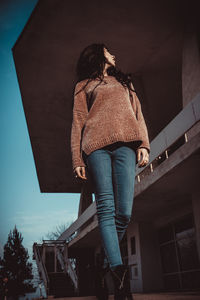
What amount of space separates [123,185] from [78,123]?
73cm

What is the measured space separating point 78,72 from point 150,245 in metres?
10.6

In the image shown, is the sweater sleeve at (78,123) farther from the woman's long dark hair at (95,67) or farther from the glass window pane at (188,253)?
the glass window pane at (188,253)

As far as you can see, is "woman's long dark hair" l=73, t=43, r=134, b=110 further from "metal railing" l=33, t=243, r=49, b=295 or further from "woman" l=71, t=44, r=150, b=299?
Result: "metal railing" l=33, t=243, r=49, b=295

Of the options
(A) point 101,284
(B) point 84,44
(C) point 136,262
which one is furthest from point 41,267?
(A) point 101,284

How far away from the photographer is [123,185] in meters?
2.09

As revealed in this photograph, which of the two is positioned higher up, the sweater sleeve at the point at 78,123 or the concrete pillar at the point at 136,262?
the sweater sleeve at the point at 78,123

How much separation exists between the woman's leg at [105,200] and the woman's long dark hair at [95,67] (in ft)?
2.71

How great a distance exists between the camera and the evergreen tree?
46.8 metres

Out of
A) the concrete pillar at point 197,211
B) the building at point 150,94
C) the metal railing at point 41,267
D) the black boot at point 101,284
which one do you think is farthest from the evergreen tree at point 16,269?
the black boot at point 101,284

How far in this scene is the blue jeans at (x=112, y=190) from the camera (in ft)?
6.40

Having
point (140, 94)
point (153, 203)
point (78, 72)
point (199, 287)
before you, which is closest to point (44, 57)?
point (140, 94)

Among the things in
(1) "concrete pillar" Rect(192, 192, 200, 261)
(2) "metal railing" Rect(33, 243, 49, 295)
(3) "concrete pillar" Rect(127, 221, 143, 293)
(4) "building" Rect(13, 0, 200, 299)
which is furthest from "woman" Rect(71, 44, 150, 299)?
(2) "metal railing" Rect(33, 243, 49, 295)

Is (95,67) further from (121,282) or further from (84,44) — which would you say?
(84,44)

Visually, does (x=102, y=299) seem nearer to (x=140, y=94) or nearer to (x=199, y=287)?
(x=199, y=287)
